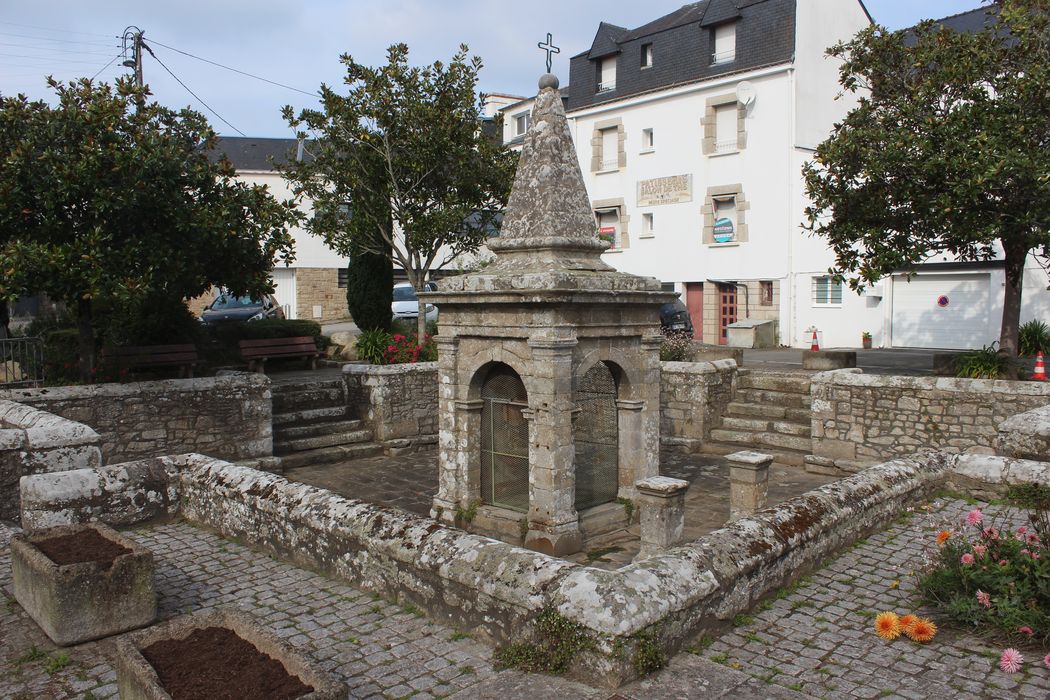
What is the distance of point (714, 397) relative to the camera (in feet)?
43.4

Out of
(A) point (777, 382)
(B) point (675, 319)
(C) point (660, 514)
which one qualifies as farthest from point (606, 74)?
(C) point (660, 514)

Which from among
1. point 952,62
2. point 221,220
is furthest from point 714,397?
point 221,220

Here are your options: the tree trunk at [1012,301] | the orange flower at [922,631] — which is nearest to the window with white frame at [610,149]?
the tree trunk at [1012,301]

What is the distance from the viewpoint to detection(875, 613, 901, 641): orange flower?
4.52 meters

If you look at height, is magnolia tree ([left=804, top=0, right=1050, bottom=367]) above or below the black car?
above

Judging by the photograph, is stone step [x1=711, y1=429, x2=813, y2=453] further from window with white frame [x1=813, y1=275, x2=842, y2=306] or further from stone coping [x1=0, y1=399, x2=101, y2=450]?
window with white frame [x1=813, y1=275, x2=842, y2=306]

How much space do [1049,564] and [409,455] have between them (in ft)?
31.0

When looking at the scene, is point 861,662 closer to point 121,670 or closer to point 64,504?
point 121,670

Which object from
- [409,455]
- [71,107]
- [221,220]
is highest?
[71,107]

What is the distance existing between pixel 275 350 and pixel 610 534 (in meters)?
10.3

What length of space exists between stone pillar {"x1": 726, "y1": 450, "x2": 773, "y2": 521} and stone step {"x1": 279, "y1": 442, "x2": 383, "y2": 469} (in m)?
6.60

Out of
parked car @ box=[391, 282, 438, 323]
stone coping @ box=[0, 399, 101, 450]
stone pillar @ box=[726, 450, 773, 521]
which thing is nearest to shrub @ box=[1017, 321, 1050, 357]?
stone pillar @ box=[726, 450, 773, 521]

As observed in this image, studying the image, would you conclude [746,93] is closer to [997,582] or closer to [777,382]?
[777,382]

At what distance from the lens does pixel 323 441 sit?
12391 millimetres
